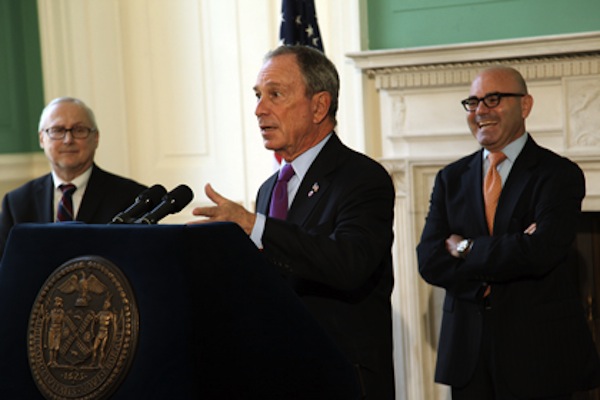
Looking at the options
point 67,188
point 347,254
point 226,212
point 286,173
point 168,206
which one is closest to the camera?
point 168,206

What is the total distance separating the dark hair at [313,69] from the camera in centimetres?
270

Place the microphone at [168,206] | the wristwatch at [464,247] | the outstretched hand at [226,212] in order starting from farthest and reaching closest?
the wristwatch at [464,247] < the outstretched hand at [226,212] < the microphone at [168,206]

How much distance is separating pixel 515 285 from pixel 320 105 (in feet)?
4.46

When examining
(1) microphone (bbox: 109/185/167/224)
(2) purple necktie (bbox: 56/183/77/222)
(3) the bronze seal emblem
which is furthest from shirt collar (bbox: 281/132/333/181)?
(2) purple necktie (bbox: 56/183/77/222)

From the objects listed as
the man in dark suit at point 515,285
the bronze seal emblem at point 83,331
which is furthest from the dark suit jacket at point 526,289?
the bronze seal emblem at point 83,331

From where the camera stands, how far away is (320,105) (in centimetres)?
272

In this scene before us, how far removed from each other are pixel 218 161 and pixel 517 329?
298 centimetres

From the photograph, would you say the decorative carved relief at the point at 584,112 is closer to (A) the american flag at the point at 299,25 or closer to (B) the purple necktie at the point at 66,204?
(A) the american flag at the point at 299,25

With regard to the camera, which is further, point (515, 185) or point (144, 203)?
point (515, 185)

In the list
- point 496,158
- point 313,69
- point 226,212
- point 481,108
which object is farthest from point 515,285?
point 226,212

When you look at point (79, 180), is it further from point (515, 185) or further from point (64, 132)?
point (515, 185)

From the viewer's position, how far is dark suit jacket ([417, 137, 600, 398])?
3609mm

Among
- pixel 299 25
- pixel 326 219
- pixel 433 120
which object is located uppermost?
pixel 299 25

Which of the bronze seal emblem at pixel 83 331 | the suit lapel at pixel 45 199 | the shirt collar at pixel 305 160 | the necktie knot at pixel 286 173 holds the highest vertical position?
the shirt collar at pixel 305 160
